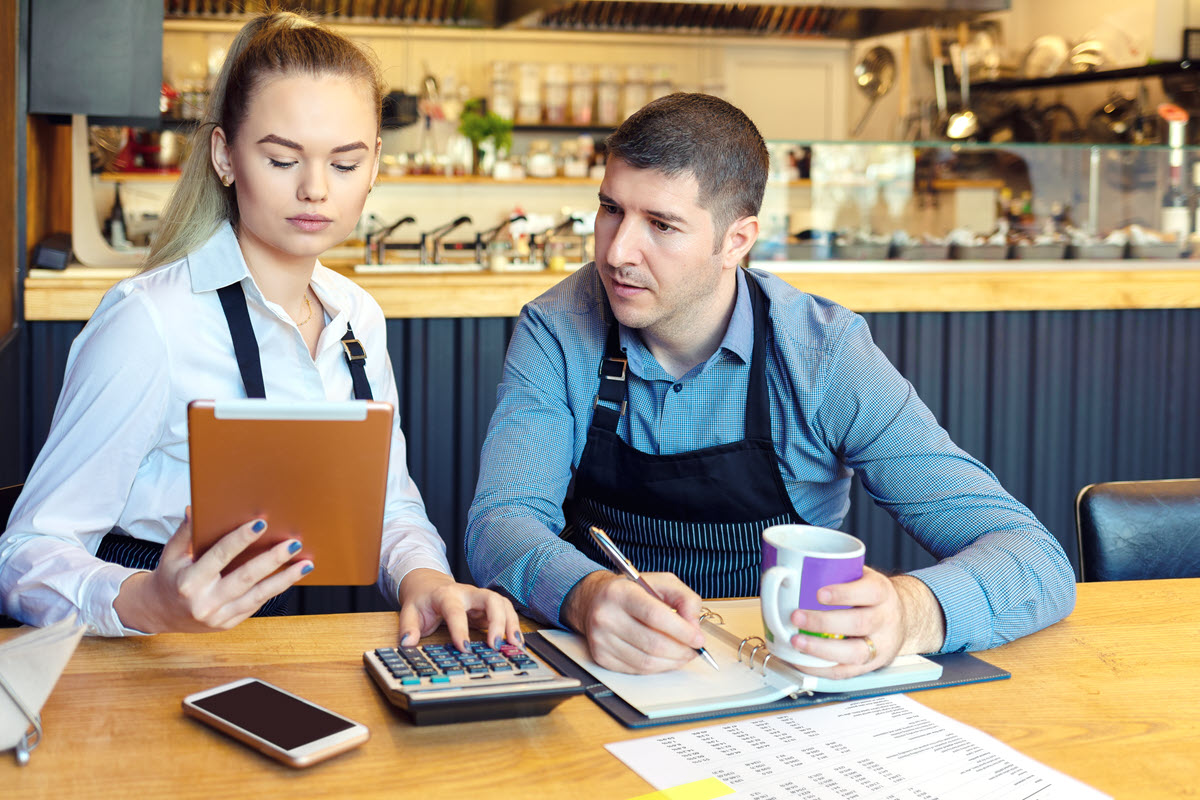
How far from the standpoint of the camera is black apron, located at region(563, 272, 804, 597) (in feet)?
5.13

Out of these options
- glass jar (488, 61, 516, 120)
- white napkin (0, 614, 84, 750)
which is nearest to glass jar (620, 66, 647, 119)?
glass jar (488, 61, 516, 120)

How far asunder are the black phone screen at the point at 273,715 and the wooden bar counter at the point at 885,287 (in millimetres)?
1918

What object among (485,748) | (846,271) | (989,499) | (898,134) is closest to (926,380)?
(846,271)

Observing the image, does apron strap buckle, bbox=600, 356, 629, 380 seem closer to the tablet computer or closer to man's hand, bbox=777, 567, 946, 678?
man's hand, bbox=777, 567, 946, 678

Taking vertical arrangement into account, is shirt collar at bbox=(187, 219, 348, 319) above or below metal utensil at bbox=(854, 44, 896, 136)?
below

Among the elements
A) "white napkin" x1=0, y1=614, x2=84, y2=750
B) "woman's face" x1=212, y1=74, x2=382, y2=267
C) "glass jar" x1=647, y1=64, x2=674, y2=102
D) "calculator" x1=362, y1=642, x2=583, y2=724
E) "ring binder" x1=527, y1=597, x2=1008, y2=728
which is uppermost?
"glass jar" x1=647, y1=64, x2=674, y2=102

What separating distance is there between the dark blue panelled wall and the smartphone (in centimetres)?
196

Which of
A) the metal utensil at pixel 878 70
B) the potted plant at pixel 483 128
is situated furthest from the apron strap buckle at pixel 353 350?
the metal utensil at pixel 878 70

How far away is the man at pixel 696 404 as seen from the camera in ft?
4.88

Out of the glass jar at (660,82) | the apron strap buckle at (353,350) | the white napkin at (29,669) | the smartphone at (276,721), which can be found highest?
the glass jar at (660,82)

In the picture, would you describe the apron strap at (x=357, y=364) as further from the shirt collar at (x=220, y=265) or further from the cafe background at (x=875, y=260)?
the cafe background at (x=875, y=260)

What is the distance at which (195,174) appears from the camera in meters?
1.48

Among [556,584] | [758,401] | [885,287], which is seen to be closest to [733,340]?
[758,401]

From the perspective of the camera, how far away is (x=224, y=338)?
4.70 ft
